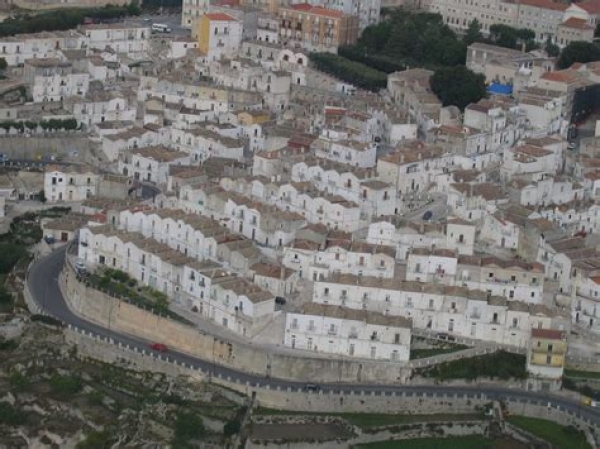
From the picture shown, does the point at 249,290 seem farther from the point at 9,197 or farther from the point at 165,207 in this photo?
the point at 9,197

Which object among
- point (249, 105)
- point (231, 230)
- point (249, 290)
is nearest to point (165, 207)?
point (231, 230)

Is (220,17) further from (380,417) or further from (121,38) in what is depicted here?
(380,417)

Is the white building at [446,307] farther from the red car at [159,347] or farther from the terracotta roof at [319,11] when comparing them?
the terracotta roof at [319,11]

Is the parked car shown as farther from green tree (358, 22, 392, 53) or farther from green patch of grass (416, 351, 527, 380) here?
green tree (358, 22, 392, 53)

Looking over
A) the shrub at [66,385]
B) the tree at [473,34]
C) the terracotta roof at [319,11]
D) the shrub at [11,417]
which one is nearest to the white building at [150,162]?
the shrub at [66,385]

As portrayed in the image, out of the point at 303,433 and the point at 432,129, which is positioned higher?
the point at 432,129
